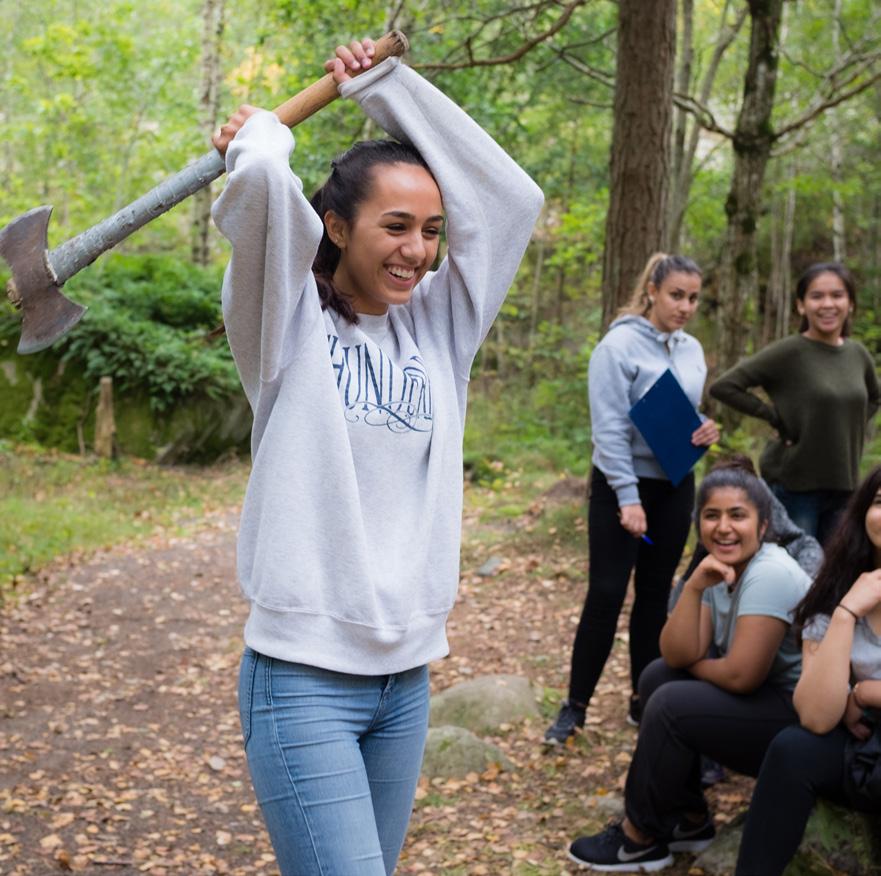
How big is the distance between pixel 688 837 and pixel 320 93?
287 centimetres

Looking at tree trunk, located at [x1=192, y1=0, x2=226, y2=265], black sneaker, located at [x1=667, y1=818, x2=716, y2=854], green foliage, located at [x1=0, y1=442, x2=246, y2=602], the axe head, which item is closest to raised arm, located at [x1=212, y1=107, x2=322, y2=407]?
the axe head

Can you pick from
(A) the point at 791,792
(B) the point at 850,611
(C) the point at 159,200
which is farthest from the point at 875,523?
(C) the point at 159,200

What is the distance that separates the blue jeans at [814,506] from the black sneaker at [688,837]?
173 cm

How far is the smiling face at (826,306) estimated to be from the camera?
4.92 metres

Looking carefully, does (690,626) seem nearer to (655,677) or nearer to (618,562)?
(655,677)

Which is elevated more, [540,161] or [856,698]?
[540,161]

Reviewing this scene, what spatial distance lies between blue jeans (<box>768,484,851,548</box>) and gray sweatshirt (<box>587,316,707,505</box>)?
2.63 feet

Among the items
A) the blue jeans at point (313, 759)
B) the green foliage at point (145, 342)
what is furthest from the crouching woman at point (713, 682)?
the green foliage at point (145, 342)

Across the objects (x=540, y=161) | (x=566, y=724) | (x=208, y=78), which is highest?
(x=208, y=78)

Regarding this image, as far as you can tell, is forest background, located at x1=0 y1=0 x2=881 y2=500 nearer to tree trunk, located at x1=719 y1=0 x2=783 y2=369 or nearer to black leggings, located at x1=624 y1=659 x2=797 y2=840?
tree trunk, located at x1=719 y1=0 x2=783 y2=369

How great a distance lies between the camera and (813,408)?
5004mm

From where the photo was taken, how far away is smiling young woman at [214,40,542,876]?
6.23ft

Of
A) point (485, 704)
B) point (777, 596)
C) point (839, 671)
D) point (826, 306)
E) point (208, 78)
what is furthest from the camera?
point (208, 78)

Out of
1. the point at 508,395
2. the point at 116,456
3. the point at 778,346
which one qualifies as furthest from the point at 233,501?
the point at 778,346
